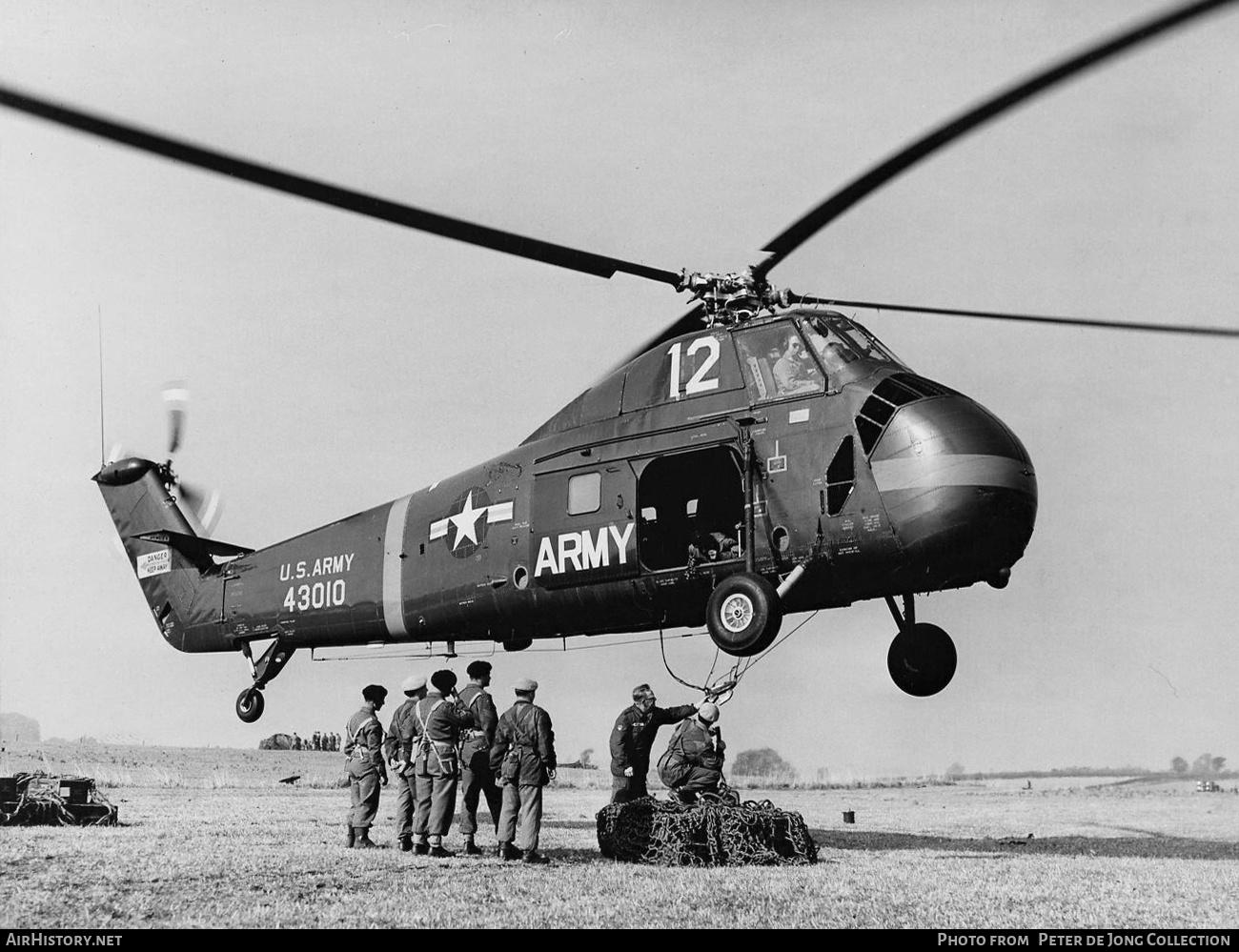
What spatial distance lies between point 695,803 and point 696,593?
7.52 ft

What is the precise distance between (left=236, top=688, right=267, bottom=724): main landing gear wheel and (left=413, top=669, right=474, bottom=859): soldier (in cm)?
619

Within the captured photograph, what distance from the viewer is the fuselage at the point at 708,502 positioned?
11.7 meters

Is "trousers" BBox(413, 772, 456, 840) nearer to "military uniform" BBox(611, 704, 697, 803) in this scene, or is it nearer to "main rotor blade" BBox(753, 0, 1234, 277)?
"military uniform" BBox(611, 704, 697, 803)

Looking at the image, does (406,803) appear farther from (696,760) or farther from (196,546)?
(196,546)

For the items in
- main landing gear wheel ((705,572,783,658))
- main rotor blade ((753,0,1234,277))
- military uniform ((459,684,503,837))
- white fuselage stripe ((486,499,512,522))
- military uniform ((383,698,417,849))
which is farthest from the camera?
white fuselage stripe ((486,499,512,522))

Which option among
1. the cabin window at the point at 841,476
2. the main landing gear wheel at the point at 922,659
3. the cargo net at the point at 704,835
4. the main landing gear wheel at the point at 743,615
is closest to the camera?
the cargo net at the point at 704,835

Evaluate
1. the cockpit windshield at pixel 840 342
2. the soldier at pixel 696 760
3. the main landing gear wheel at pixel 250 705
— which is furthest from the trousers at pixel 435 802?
the main landing gear wheel at pixel 250 705

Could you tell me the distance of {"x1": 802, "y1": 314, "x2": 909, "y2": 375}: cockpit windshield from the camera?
12.6m

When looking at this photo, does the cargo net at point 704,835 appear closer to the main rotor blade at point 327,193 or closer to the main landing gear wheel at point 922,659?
the main landing gear wheel at point 922,659

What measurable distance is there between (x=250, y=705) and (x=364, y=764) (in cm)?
565

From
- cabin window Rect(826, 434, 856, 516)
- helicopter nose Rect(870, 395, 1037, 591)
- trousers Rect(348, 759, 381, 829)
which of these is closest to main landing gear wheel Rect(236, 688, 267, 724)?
trousers Rect(348, 759, 381, 829)

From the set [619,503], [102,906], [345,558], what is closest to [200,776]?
[345,558]

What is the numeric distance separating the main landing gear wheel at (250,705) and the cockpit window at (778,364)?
945cm

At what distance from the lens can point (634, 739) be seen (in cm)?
1362
